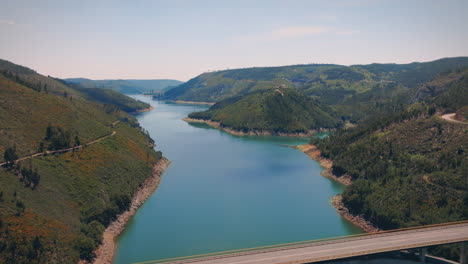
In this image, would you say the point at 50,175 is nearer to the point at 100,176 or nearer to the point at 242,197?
the point at 100,176

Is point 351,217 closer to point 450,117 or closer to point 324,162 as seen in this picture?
point 324,162

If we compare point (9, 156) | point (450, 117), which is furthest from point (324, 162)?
point (9, 156)

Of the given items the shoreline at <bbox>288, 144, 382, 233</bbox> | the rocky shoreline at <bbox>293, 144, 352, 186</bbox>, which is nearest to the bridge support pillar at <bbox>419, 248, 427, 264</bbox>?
the shoreline at <bbox>288, 144, 382, 233</bbox>

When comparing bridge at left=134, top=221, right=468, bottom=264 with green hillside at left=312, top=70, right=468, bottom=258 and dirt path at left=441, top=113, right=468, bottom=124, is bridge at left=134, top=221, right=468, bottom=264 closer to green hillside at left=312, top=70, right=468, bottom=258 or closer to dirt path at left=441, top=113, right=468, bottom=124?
green hillside at left=312, top=70, right=468, bottom=258

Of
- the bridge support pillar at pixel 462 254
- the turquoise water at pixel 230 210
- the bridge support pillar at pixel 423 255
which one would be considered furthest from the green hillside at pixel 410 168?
the turquoise water at pixel 230 210

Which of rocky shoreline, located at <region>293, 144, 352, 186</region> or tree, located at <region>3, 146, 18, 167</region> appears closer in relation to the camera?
tree, located at <region>3, 146, 18, 167</region>

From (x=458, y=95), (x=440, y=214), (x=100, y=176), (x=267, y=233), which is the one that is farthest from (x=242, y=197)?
(x=458, y=95)
